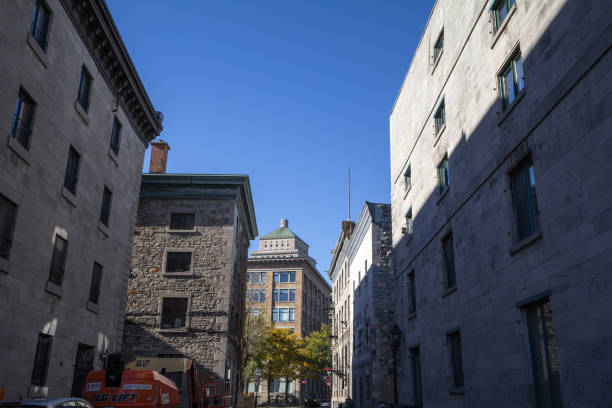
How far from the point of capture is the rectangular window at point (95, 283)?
19592mm

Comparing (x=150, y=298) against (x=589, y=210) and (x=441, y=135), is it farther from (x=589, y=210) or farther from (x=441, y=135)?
(x=589, y=210)

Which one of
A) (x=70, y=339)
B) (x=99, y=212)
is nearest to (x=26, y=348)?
(x=70, y=339)

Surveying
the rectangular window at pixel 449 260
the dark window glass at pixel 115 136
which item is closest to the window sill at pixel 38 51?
the dark window glass at pixel 115 136

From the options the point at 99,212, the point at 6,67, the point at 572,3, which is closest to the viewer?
the point at 572,3

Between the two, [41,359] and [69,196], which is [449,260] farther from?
[41,359]

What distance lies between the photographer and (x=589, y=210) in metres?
9.09

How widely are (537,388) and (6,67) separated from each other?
1496 cm

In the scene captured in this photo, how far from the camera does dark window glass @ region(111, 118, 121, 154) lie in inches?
855

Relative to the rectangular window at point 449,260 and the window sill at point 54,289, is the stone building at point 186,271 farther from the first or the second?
the rectangular window at point 449,260

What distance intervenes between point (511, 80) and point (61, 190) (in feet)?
45.7

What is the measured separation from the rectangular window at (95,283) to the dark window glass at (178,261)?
12833mm

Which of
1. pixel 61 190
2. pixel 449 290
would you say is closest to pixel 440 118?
pixel 449 290

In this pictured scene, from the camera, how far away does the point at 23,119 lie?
48.7ft

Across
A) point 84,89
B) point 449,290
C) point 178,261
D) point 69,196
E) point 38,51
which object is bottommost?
point 449,290
